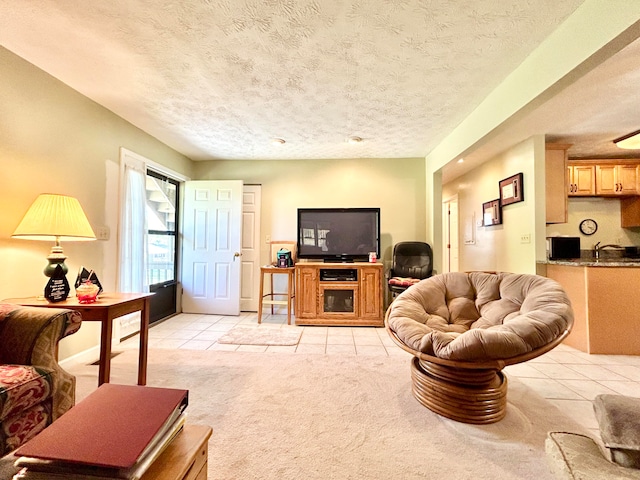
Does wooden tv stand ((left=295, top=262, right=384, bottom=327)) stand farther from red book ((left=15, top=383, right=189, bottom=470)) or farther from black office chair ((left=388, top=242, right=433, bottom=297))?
red book ((left=15, top=383, right=189, bottom=470))

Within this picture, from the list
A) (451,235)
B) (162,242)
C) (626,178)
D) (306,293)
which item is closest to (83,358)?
(162,242)

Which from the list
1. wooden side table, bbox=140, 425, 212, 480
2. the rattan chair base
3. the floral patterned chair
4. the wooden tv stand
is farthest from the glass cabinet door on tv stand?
wooden side table, bbox=140, 425, 212, 480

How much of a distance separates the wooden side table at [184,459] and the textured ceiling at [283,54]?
1960 mm

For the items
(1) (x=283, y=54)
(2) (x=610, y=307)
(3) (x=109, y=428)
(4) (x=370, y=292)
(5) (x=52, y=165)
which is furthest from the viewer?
(4) (x=370, y=292)

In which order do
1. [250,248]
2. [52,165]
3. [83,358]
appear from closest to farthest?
1. [52,165]
2. [83,358]
3. [250,248]

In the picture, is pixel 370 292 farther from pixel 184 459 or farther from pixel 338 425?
pixel 184 459

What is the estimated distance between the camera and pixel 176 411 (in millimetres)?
842

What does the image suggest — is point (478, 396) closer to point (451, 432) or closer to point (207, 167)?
point (451, 432)

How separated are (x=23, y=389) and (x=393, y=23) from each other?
97.4 inches

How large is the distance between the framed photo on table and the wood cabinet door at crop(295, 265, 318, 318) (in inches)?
101

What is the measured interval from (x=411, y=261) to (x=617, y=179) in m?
2.88

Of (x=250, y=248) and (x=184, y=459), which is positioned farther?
(x=250, y=248)

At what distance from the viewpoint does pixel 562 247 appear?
134 inches

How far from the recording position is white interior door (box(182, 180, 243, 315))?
4.01m
